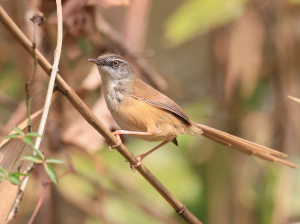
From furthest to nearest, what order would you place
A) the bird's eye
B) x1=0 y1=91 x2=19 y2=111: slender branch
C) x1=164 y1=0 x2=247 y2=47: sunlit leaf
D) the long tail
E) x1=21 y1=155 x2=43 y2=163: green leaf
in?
x1=0 y1=91 x2=19 y2=111: slender branch < x1=164 y1=0 x2=247 y2=47: sunlit leaf < the bird's eye < the long tail < x1=21 y1=155 x2=43 y2=163: green leaf

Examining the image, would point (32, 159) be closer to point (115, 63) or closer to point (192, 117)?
point (115, 63)

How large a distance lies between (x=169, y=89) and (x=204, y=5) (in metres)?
1.72

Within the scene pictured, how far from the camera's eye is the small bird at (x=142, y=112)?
9.02ft

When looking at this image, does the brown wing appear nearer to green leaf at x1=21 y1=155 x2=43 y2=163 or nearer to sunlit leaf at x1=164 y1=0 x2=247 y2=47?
sunlit leaf at x1=164 y1=0 x2=247 y2=47

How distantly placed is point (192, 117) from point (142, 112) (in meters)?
1.50

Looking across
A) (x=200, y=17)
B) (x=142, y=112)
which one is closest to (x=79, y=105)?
(x=142, y=112)

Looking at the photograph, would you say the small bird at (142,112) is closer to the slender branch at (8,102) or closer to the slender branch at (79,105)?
the slender branch at (79,105)

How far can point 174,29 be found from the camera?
3340 millimetres

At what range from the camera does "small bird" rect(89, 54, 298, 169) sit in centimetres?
275

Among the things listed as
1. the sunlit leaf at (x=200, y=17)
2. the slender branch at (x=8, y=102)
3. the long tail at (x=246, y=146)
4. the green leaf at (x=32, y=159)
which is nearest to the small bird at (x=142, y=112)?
the long tail at (x=246, y=146)

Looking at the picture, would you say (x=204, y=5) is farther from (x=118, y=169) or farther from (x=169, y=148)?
(x=118, y=169)

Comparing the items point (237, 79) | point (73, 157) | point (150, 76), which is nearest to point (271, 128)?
point (237, 79)

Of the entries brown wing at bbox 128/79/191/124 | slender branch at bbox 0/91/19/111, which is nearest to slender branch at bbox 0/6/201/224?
brown wing at bbox 128/79/191/124

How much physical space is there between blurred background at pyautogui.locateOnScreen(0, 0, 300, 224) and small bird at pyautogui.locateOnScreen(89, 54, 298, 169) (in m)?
0.30
